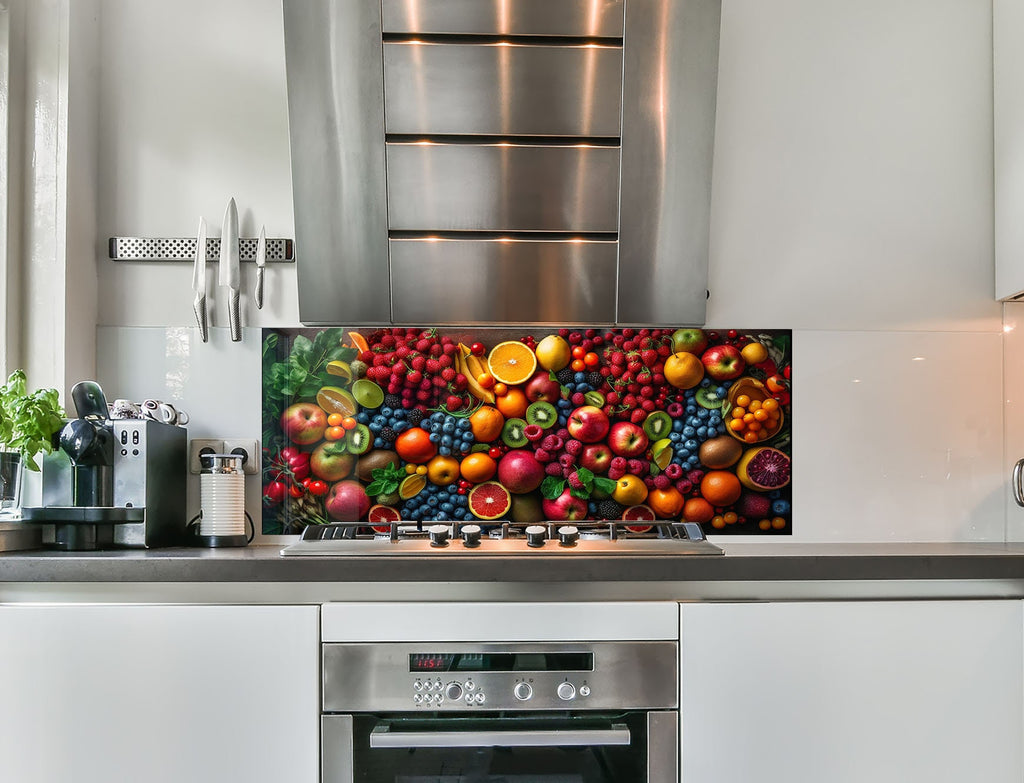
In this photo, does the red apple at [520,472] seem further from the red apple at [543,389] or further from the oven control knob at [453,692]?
the oven control knob at [453,692]

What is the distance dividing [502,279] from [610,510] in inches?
23.9

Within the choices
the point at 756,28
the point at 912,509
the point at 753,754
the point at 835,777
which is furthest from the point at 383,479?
the point at 756,28

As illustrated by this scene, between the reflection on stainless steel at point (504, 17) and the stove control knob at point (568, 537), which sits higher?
the reflection on stainless steel at point (504, 17)

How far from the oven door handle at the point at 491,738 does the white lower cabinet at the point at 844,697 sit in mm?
183

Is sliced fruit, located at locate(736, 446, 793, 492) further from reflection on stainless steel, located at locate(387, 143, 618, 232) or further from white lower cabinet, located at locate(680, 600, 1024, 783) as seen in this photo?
reflection on stainless steel, located at locate(387, 143, 618, 232)

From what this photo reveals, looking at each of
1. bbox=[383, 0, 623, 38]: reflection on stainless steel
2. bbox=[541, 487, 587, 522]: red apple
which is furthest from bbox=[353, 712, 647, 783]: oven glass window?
bbox=[383, 0, 623, 38]: reflection on stainless steel

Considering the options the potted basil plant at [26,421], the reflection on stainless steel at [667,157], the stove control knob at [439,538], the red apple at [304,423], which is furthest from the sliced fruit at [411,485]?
the potted basil plant at [26,421]

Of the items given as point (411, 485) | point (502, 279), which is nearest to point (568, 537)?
point (411, 485)

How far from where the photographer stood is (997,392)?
2.04 meters

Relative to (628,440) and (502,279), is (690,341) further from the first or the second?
(502,279)

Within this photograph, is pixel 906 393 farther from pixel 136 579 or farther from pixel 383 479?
pixel 136 579

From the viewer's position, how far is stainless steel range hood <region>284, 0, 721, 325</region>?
1808 mm

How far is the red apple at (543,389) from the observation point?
2016 millimetres

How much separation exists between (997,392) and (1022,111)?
653 mm
